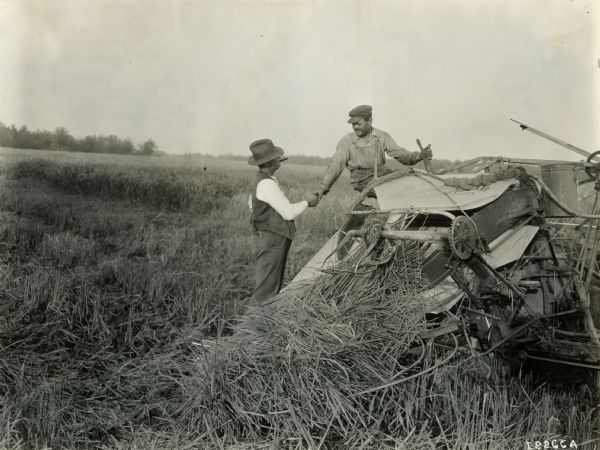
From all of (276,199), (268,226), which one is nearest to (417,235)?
(276,199)

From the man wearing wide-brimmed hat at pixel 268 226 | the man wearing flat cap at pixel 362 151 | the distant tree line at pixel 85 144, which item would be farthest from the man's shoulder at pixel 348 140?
the distant tree line at pixel 85 144

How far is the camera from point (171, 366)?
4.49 meters

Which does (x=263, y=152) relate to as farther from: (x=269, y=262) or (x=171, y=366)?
(x=171, y=366)

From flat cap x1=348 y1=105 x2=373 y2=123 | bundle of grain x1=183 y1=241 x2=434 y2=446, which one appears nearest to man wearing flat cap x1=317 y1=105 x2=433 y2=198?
flat cap x1=348 y1=105 x2=373 y2=123

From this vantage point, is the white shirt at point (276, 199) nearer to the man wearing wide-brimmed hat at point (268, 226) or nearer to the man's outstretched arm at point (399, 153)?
the man wearing wide-brimmed hat at point (268, 226)

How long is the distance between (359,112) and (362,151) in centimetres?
41

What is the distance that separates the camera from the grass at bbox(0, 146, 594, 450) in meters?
3.36

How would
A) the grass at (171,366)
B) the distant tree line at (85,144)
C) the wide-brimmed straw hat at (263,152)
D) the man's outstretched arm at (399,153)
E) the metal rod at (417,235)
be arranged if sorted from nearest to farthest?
the metal rod at (417,235), the grass at (171,366), the wide-brimmed straw hat at (263,152), the man's outstretched arm at (399,153), the distant tree line at (85,144)

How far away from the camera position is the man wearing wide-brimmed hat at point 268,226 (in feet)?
16.7

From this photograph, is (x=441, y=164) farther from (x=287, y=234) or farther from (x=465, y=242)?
(x=465, y=242)

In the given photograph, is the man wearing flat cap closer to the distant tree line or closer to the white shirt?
the white shirt

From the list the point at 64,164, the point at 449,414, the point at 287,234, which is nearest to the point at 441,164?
the point at 64,164

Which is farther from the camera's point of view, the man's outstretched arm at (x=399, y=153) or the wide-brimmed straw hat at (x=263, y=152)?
the man's outstretched arm at (x=399, y=153)

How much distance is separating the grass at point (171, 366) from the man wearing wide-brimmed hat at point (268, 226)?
53 cm
